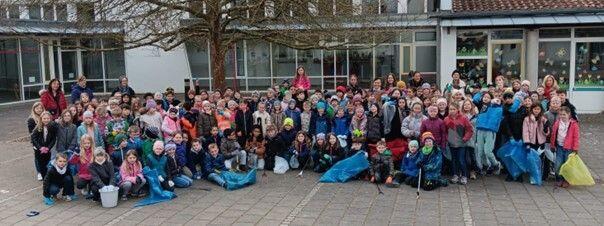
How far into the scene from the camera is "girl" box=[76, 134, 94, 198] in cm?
903

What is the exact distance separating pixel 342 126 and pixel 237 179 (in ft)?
7.70

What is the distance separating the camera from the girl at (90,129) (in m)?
9.90

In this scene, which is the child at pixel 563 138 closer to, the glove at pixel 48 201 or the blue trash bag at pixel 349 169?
the blue trash bag at pixel 349 169

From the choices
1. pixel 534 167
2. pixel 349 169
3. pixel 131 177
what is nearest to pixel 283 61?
pixel 349 169

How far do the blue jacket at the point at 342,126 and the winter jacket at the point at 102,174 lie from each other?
13.8ft

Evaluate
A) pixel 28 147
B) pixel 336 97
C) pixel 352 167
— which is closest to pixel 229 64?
pixel 28 147

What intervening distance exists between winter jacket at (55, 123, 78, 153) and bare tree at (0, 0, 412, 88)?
4.32 metres

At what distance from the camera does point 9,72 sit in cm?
2320

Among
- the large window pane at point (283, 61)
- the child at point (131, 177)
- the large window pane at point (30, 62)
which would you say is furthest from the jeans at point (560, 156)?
the large window pane at point (30, 62)

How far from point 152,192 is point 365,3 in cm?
903

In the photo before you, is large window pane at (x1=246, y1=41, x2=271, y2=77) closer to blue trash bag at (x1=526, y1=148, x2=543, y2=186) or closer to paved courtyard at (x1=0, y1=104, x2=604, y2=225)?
paved courtyard at (x1=0, y1=104, x2=604, y2=225)

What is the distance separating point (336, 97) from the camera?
1197 cm

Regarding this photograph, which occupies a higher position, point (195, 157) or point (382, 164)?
point (195, 157)

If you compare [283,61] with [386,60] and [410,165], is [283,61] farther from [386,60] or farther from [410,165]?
[410,165]
